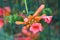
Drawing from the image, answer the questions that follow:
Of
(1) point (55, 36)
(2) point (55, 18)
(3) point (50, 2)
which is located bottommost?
(1) point (55, 36)

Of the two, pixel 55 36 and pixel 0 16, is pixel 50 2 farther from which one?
pixel 0 16

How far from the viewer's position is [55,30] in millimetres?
1286

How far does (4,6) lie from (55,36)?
0.39 metres

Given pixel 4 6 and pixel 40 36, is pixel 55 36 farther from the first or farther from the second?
pixel 4 6

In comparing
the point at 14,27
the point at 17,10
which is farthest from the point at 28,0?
the point at 14,27

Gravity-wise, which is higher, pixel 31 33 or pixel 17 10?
pixel 17 10

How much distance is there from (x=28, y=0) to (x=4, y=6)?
0.52ft

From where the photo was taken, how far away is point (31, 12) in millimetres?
1261

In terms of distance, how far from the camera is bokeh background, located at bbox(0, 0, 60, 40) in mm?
1261

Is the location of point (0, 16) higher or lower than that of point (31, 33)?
higher

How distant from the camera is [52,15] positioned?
50.1 inches

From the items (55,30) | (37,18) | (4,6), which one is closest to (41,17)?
(37,18)

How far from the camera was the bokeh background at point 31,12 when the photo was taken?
126 centimetres

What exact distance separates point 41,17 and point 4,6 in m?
0.25
